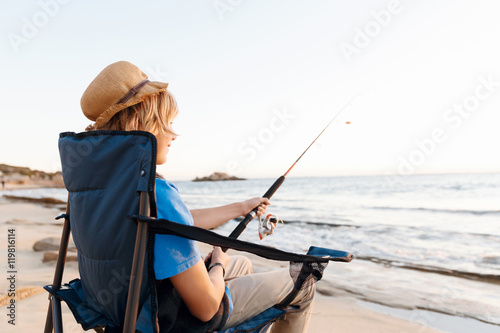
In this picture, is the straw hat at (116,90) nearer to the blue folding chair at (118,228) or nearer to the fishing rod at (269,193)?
the blue folding chair at (118,228)

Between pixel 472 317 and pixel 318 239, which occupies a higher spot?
pixel 472 317

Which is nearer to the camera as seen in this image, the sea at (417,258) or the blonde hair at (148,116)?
the blonde hair at (148,116)

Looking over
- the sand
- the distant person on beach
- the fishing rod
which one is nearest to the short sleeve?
the distant person on beach

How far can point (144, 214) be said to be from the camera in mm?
1131

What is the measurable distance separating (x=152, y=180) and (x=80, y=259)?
0.60 m

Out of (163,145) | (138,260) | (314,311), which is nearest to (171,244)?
(138,260)

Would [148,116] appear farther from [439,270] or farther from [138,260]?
[439,270]

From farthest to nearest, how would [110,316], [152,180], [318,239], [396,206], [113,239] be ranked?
[396,206], [318,239], [110,316], [113,239], [152,180]

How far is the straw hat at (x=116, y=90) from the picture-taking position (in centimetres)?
133

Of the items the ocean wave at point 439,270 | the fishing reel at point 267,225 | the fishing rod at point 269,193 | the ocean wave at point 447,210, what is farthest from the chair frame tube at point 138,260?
the ocean wave at point 447,210

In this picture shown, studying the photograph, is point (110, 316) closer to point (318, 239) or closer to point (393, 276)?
point (393, 276)

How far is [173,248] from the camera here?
1.21m

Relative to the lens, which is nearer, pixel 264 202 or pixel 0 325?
pixel 264 202

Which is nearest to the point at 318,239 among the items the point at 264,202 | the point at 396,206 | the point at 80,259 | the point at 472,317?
the point at 472,317
